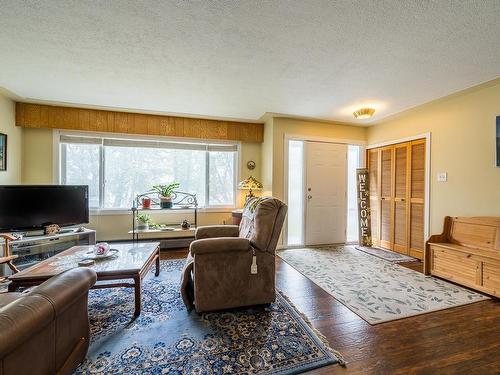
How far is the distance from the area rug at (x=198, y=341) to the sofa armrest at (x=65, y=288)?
50cm

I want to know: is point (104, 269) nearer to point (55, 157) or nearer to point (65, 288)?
point (65, 288)

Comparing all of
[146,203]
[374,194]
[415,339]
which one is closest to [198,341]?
[415,339]

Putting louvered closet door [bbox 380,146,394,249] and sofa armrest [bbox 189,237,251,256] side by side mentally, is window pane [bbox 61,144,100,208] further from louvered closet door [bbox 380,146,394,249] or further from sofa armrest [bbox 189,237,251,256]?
louvered closet door [bbox 380,146,394,249]

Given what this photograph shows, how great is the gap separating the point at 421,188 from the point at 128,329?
418cm

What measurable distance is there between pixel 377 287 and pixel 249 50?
2811 mm

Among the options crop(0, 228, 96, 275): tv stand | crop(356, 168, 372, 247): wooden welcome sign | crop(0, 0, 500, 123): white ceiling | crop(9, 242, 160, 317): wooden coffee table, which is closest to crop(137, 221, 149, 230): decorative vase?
crop(0, 228, 96, 275): tv stand

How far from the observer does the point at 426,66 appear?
237 cm

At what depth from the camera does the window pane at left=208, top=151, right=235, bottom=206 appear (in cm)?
460

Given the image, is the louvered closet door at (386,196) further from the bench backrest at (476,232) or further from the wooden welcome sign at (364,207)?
the bench backrest at (476,232)

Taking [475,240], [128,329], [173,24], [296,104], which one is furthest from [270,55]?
[475,240]

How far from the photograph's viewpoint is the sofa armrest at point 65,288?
1172 millimetres

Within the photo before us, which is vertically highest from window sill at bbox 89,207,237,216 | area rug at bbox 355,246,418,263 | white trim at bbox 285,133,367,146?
white trim at bbox 285,133,367,146

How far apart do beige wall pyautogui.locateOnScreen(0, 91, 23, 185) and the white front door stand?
463 centimetres

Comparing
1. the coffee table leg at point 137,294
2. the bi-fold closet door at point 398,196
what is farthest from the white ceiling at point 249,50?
the coffee table leg at point 137,294
